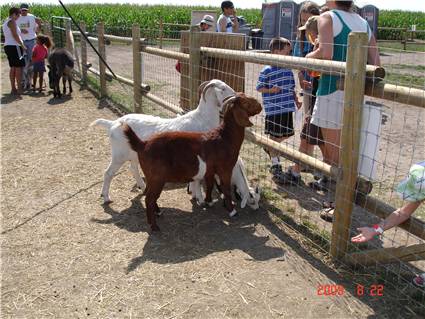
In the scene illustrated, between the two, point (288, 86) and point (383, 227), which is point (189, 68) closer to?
point (288, 86)

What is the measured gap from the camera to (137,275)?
136 inches

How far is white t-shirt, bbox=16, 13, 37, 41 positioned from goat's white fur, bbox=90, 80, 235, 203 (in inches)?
325

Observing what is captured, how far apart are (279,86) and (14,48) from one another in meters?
8.24

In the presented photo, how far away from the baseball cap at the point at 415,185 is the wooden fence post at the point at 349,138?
1.25ft

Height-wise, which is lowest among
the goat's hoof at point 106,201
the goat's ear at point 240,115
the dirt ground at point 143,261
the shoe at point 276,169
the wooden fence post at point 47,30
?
the dirt ground at point 143,261

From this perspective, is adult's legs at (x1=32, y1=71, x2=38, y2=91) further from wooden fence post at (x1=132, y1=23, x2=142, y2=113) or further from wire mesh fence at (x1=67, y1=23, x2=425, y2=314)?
wire mesh fence at (x1=67, y1=23, x2=425, y2=314)

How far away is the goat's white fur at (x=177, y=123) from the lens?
4.52 m

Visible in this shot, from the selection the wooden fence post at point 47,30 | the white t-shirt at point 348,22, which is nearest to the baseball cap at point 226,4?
the white t-shirt at point 348,22

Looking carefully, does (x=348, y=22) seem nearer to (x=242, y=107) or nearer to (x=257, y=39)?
(x=242, y=107)

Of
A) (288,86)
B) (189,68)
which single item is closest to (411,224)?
(288,86)

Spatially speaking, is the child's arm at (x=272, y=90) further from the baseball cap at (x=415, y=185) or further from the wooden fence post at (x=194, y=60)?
the baseball cap at (x=415, y=185)

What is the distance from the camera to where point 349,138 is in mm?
3350

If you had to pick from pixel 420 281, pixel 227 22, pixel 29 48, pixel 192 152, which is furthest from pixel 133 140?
pixel 29 48

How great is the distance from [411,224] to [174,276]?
178cm
